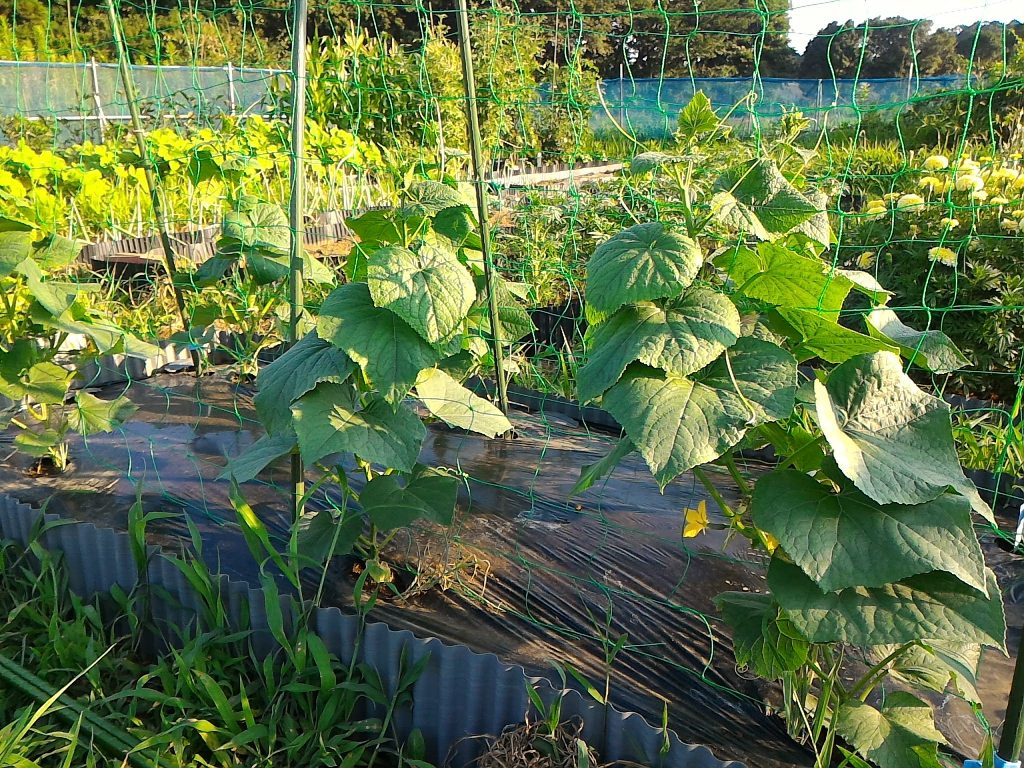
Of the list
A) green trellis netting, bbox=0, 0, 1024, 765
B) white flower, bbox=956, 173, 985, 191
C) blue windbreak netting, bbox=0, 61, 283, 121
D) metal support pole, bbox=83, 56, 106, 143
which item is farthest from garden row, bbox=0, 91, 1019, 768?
blue windbreak netting, bbox=0, 61, 283, 121

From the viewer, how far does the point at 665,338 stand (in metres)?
1.39

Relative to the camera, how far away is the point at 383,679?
1787mm

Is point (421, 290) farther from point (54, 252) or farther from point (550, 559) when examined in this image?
point (54, 252)

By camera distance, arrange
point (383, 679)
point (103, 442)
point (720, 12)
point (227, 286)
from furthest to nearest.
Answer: point (227, 286) → point (103, 442) → point (383, 679) → point (720, 12)

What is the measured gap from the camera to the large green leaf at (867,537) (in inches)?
47.6

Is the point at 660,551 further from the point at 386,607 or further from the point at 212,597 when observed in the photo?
the point at 212,597

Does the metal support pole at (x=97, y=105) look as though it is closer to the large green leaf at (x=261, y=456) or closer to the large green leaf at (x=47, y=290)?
the large green leaf at (x=47, y=290)

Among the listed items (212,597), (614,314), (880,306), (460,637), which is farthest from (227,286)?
(880,306)

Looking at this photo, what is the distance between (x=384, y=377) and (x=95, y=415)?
A: 1228 mm

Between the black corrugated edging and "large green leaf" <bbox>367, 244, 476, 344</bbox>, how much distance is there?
65 cm

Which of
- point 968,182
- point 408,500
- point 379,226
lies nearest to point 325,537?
point 408,500

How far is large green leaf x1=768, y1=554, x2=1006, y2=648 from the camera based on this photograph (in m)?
1.22

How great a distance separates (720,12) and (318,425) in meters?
1.08

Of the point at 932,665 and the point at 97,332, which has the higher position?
the point at 97,332
